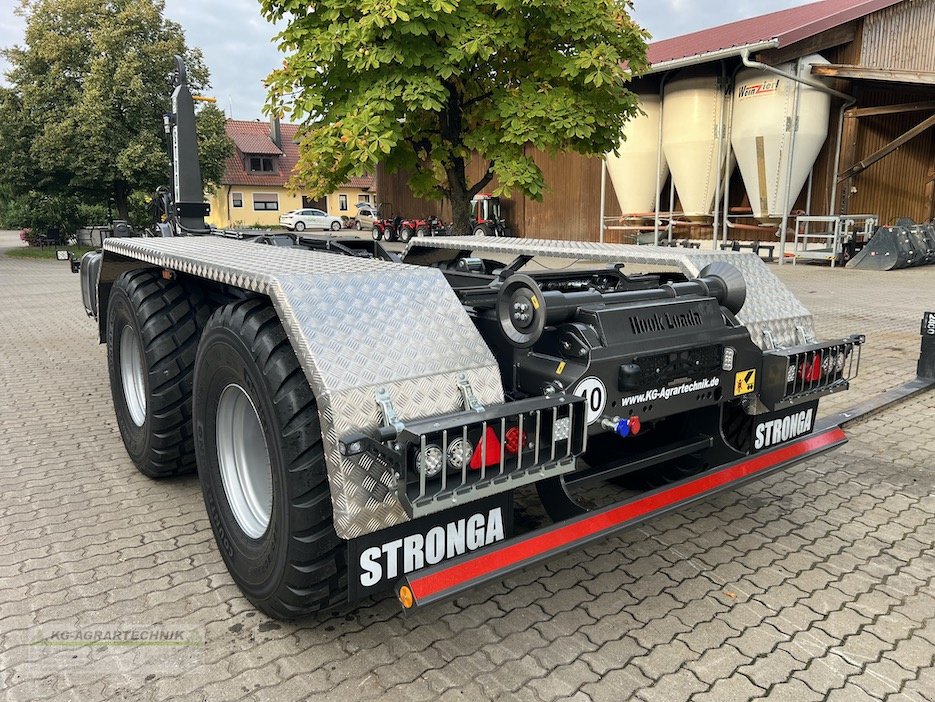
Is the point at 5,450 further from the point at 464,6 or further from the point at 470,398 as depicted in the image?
the point at 464,6

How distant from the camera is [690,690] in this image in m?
2.47

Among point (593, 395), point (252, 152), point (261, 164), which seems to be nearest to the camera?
point (593, 395)

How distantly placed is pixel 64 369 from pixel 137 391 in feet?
11.7

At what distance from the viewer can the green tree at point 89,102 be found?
24141 millimetres

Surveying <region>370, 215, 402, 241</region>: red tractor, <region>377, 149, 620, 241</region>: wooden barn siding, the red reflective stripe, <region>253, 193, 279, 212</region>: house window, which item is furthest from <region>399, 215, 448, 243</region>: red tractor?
the red reflective stripe

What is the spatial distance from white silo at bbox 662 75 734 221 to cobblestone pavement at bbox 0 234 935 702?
17.7m

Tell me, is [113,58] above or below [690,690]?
above

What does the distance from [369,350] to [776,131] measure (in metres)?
19.7

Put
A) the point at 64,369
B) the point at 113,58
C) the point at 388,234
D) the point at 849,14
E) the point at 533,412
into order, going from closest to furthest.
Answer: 1. the point at 533,412
2. the point at 64,369
3. the point at 849,14
4. the point at 113,58
5. the point at 388,234

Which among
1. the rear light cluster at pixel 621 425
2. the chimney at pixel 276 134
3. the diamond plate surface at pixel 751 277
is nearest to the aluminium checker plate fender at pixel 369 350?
the rear light cluster at pixel 621 425

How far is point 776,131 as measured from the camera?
19.1m

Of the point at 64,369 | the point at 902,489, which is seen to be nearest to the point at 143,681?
the point at 902,489

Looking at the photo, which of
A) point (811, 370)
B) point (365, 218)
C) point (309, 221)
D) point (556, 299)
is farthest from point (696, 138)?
point (365, 218)

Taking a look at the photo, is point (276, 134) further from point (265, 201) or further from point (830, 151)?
point (830, 151)
